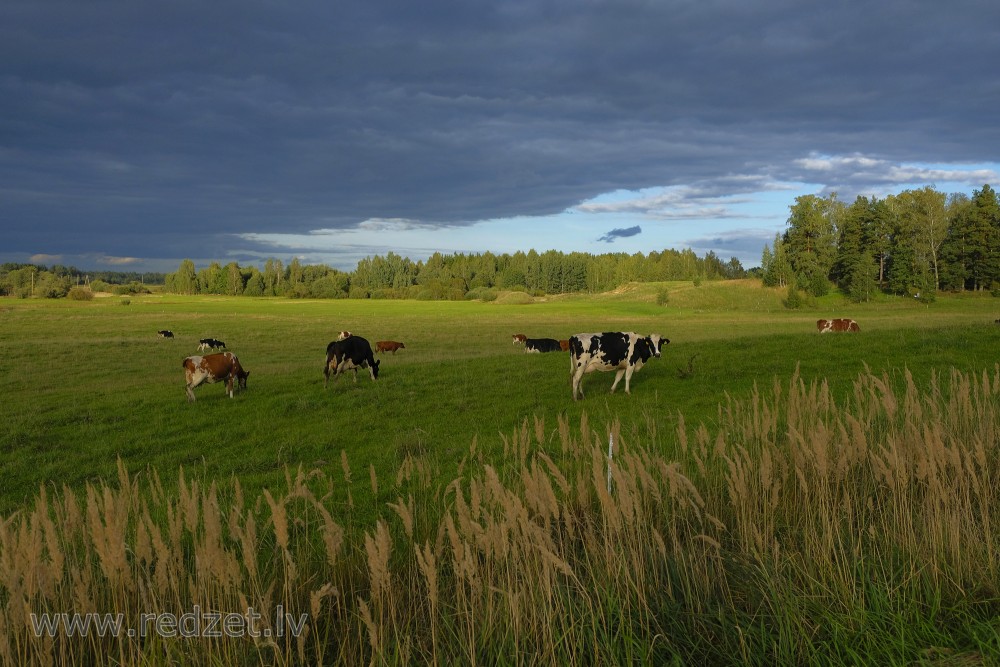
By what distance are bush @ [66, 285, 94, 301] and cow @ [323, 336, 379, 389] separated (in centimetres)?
10347

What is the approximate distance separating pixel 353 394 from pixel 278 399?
2.10 metres

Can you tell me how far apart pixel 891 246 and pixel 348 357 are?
9395 centimetres

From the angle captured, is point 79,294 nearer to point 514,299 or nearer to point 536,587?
point 514,299

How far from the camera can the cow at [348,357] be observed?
2139cm

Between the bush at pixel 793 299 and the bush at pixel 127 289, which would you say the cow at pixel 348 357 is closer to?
the bush at pixel 793 299

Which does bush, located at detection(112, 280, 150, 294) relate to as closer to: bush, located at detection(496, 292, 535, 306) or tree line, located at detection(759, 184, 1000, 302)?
bush, located at detection(496, 292, 535, 306)

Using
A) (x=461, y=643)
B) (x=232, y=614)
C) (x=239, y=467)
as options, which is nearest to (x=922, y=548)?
(x=461, y=643)

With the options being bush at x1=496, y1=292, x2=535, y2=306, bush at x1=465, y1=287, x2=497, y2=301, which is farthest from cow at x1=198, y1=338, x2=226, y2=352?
bush at x1=465, y1=287, x2=497, y2=301

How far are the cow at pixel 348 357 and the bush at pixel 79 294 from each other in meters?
103

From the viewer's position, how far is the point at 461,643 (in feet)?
10.6

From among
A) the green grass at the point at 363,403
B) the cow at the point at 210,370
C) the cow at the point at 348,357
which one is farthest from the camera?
the cow at the point at 348,357

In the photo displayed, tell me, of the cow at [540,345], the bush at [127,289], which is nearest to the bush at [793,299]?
the cow at [540,345]

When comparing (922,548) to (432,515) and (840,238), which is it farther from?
(840,238)

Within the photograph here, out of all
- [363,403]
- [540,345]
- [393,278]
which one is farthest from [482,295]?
[363,403]
